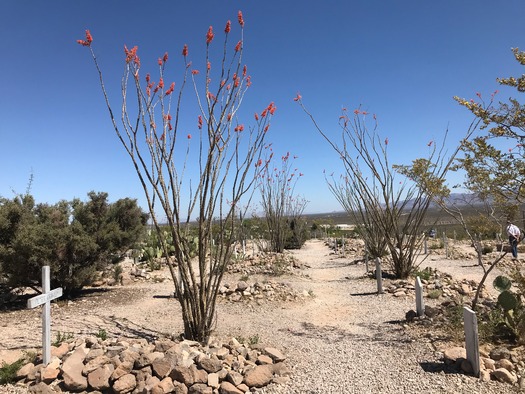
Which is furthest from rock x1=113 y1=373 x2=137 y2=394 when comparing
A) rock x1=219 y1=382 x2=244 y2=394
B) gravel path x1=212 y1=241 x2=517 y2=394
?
gravel path x1=212 y1=241 x2=517 y2=394

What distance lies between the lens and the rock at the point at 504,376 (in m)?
3.18

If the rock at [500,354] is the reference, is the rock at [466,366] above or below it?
below

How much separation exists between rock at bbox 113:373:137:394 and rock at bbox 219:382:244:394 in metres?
0.75

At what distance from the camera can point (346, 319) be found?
19.0 ft

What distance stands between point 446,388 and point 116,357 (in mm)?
2946

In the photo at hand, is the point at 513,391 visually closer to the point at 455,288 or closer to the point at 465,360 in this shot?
the point at 465,360

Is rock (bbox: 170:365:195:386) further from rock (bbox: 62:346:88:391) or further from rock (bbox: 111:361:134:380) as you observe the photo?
rock (bbox: 62:346:88:391)

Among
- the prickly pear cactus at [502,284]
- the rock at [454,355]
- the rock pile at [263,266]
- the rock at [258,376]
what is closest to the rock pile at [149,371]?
the rock at [258,376]

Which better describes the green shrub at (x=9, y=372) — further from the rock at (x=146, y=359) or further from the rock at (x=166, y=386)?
the rock at (x=166, y=386)

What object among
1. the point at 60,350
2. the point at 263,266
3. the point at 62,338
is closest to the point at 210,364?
the point at 60,350

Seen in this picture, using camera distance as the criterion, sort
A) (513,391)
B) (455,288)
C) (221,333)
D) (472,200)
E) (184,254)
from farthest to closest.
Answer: (455,288)
(472,200)
(221,333)
(184,254)
(513,391)

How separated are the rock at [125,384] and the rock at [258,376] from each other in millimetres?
992

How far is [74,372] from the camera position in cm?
327

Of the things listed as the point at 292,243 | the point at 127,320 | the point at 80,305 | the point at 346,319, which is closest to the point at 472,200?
the point at 346,319
